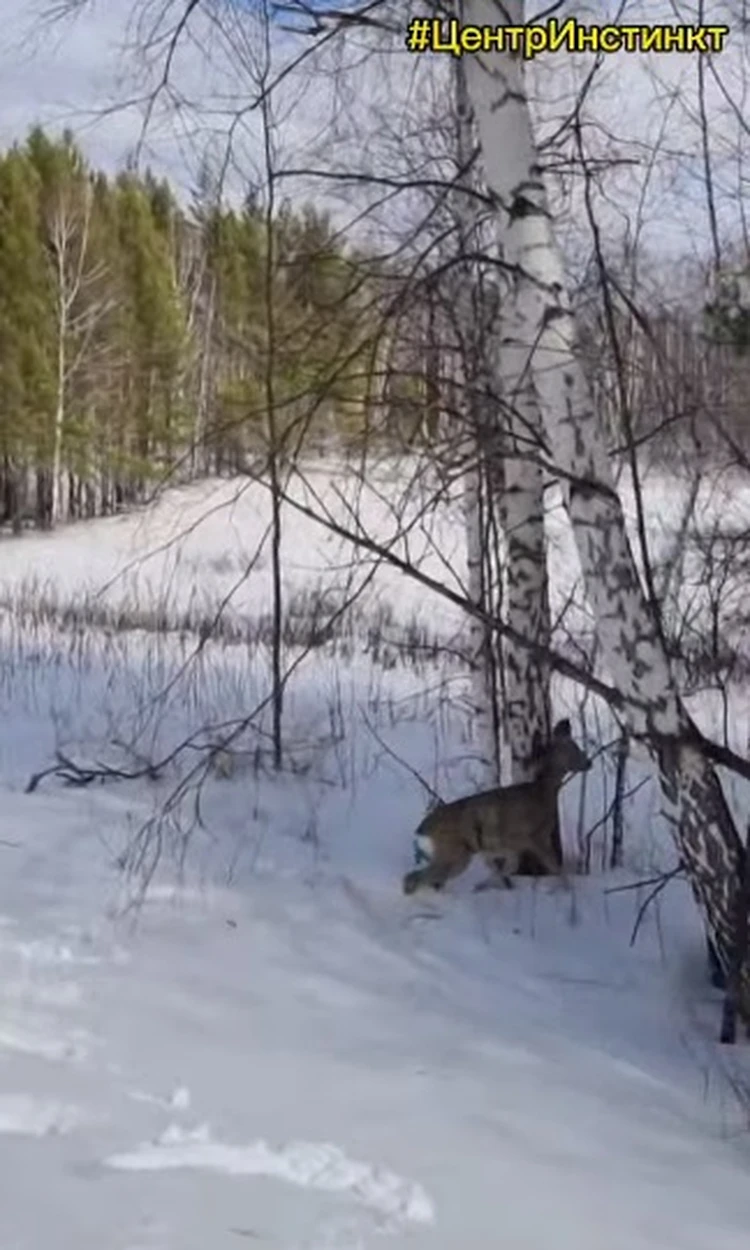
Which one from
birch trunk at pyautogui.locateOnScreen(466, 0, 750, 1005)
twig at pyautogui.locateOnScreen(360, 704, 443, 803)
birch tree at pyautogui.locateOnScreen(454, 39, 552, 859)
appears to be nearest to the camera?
birch trunk at pyautogui.locateOnScreen(466, 0, 750, 1005)

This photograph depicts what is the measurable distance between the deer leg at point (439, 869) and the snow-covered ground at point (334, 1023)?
0.07 m

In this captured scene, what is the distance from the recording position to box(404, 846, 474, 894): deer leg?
5.83 meters

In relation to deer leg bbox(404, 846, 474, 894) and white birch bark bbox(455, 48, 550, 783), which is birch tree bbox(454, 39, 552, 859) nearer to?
white birch bark bbox(455, 48, 550, 783)

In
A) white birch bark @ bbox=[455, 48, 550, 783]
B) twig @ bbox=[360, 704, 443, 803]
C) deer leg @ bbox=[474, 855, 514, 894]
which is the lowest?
deer leg @ bbox=[474, 855, 514, 894]

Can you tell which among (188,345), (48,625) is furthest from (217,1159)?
(188,345)

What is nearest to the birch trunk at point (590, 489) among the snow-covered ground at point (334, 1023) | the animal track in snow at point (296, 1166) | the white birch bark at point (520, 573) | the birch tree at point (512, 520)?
the snow-covered ground at point (334, 1023)

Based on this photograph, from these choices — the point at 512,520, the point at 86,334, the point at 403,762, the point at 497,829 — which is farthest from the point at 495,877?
the point at 86,334

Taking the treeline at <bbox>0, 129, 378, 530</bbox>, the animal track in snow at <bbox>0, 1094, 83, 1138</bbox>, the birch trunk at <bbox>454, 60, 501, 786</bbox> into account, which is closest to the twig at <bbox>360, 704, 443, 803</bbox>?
the birch trunk at <bbox>454, 60, 501, 786</bbox>

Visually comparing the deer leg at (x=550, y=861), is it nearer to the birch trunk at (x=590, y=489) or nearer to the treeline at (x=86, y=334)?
the birch trunk at (x=590, y=489)

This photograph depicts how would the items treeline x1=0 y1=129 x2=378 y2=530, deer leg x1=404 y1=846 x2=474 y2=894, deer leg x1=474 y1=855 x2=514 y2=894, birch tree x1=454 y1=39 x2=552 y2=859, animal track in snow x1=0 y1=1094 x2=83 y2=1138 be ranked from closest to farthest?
animal track in snow x1=0 y1=1094 x2=83 y2=1138 < deer leg x1=404 y1=846 x2=474 y2=894 < deer leg x1=474 y1=855 x2=514 y2=894 < birch tree x1=454 y1=39 x2=552 y2=859 < treeline x1=0 y1=129 x2=378 y2=530

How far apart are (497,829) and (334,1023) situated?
1.72m

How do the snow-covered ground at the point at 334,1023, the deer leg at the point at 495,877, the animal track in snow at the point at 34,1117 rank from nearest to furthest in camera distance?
1. the snow-covered ground at the point at 334,1023
2. the animal track in snow at the point at 34,1117
3. the deer leg at the point at 495,877

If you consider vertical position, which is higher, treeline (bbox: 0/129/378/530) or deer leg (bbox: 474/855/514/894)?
treeline (bbox: 0/129/378/530)

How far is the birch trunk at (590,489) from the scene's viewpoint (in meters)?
4.84
